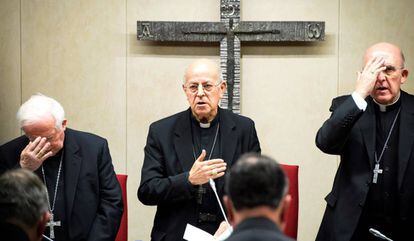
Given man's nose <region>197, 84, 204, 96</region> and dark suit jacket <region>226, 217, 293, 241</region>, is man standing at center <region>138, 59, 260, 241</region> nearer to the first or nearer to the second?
man's nose <region>197, 84, 204, 96</region>

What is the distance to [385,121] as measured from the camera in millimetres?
3729

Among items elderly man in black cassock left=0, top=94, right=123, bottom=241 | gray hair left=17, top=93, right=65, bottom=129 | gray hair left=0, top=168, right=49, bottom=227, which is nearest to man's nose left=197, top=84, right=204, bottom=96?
elderly man in black cassock left=0, top=94, right=123, bottom=241

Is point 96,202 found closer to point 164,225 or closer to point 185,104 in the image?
point 164,225

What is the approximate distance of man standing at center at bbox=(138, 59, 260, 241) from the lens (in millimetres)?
3646

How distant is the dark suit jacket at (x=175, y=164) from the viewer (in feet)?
12.0

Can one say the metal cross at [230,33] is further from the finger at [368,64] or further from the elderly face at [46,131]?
the elderly face at [46,131]

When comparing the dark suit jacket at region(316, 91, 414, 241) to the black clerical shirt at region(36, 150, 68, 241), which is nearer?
the dark suit jacket at region(316, 91, 414, 241)

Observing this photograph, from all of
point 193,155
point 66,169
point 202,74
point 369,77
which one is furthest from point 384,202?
point 66,169

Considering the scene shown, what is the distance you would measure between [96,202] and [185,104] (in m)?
1.55

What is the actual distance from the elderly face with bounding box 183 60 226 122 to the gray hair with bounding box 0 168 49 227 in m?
1.61

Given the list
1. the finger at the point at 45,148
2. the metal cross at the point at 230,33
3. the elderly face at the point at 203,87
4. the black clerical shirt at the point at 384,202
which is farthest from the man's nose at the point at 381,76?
the finger at the point at 45,148

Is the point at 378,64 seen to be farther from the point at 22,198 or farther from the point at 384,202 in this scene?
the point at 22,198

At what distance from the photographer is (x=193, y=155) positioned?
3.85 meters

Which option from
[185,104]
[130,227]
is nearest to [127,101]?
[185,104]
